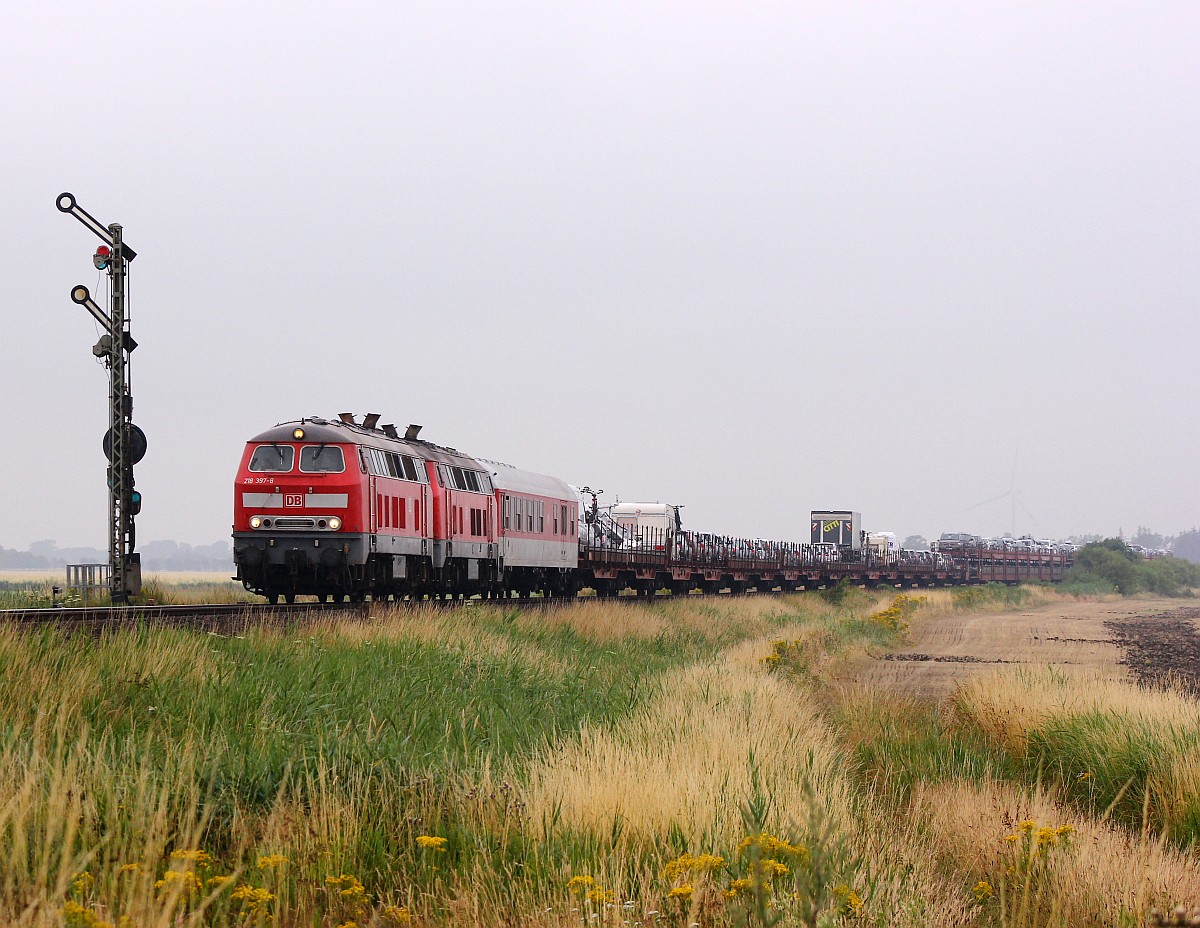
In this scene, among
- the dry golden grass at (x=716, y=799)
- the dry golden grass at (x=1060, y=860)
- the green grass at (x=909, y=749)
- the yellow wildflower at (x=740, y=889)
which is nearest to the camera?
the yellow wildflower at (x=740, y=889)

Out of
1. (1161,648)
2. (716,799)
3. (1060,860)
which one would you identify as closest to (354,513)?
(716,799)

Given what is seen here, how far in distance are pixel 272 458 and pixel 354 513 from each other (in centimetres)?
201

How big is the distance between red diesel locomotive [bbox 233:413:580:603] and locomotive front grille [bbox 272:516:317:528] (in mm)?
18

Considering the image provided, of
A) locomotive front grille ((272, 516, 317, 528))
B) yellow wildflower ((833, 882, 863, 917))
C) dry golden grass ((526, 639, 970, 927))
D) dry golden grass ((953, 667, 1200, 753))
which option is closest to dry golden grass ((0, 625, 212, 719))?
dry golden grass ((526, 639, 970, 927))

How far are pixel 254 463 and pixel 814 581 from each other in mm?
49150

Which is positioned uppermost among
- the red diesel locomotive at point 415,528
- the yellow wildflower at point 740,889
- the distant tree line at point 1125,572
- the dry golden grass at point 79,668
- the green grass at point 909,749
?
the red diesel locomotive at point 415,528

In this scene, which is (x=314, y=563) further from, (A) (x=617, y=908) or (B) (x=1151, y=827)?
(A) (x=617, y=908)

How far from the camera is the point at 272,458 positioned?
902 inches

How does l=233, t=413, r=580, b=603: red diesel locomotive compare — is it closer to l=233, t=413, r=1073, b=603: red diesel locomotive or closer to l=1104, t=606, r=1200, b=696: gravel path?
l=233, t=413, r=1073, b=603: red diesel locomotive

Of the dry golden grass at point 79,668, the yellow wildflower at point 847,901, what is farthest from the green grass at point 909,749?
the dry golden grass at point 79,668

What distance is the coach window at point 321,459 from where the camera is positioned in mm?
22391

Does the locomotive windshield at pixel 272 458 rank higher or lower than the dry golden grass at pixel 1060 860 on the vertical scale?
higher

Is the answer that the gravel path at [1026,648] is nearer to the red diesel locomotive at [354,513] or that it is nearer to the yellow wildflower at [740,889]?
the red diesel locomotive at [354,513]

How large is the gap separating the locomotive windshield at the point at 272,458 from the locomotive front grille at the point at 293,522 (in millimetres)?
902
